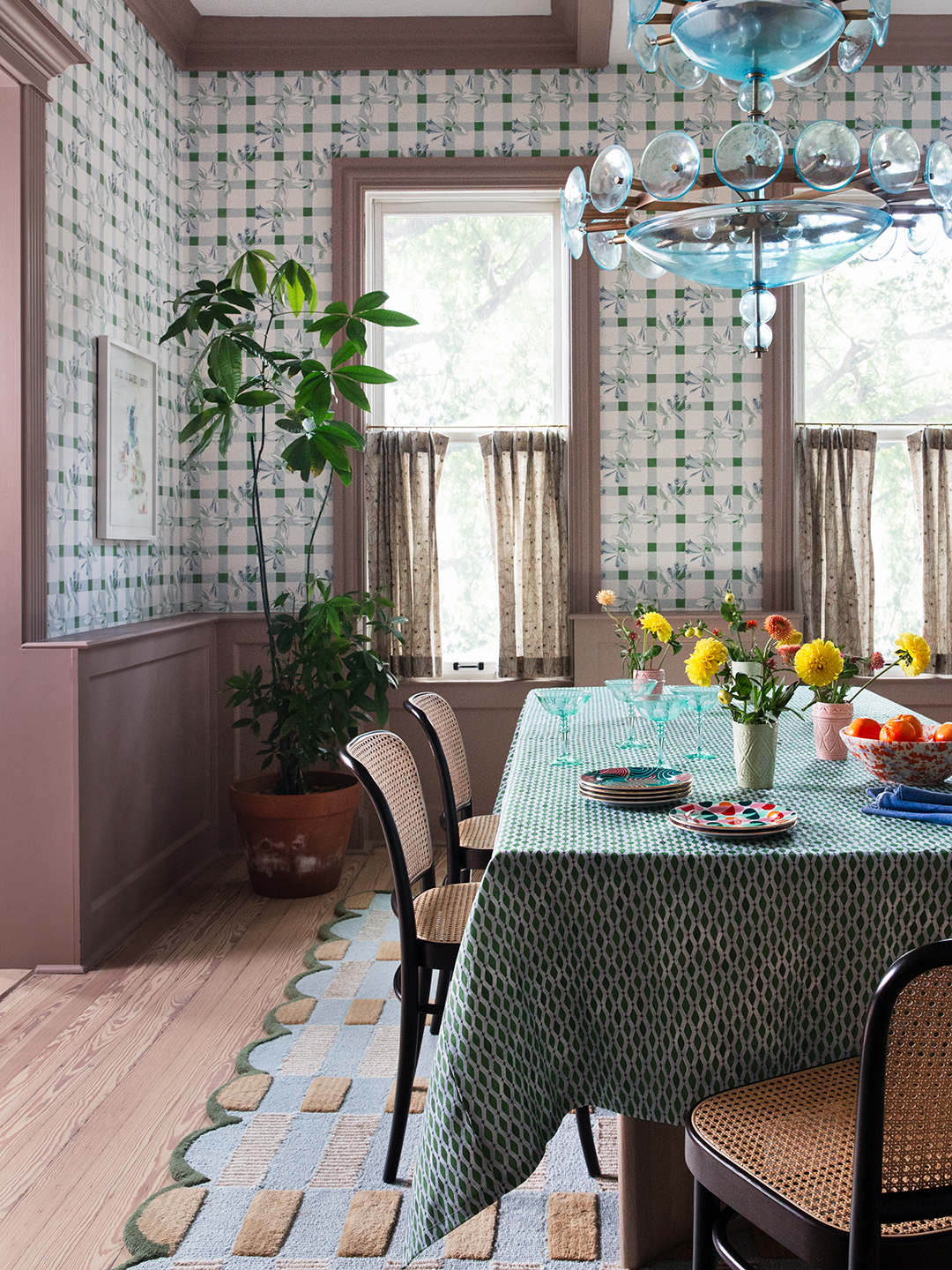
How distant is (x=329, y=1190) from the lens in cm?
207

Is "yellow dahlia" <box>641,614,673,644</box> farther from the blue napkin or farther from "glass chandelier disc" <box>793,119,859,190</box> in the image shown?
"glass chandelier disc" <box>793,119,859,190</box>

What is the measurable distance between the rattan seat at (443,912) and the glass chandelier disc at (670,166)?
141 cm

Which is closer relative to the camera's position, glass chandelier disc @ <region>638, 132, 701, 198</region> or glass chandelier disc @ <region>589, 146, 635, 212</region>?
glass chandelier disc @ <region>638, 132, 701, 198</region>

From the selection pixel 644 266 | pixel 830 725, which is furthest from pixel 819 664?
pixel 644 266

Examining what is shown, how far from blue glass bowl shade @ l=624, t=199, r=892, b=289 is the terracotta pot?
91.7 inches

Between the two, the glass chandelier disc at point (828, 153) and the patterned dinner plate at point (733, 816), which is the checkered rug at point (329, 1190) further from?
the glass chandelier disc at point (828, 153)

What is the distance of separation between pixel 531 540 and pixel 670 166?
264 centimetres

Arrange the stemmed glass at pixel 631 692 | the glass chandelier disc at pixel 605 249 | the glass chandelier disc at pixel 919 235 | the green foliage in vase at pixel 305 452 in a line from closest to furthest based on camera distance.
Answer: the glass chandelier disc at pixel 919 235 < the stemmed glass at pixel 631 692 < the glass chandelier disc at pixel 605 249 < the green foliage in vase at pixel 305 452

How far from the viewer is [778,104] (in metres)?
4.48

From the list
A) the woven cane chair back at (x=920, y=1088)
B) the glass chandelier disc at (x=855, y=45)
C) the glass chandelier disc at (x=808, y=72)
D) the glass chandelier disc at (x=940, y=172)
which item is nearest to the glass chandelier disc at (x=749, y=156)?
the glass chandelier disc at (x=808, y=72)

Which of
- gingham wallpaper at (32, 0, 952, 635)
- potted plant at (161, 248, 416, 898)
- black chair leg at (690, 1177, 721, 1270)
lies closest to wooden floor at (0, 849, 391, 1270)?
potted plant at (161, 248, 416, 898)

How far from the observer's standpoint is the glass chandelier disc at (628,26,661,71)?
221cm

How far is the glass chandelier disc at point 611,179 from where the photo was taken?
2.10m

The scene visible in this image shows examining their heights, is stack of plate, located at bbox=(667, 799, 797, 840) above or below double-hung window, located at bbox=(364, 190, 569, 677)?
below
